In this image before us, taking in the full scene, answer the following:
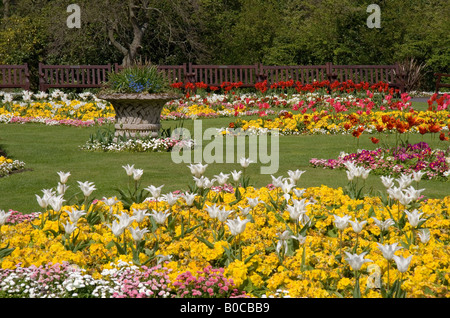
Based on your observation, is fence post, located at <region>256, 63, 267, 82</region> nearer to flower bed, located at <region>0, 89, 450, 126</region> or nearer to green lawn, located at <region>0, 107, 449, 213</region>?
flower bed, located at <region>0, 89, 450, 126</region>

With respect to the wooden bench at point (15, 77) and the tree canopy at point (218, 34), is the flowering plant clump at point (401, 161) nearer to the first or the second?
the wooden bench at point (15, 77)

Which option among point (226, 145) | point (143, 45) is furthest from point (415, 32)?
point (226, 145)

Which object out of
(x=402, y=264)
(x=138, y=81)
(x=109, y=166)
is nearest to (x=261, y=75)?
(x=138, y=81)

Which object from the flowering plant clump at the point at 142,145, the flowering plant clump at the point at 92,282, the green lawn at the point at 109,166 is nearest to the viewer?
the flowering plant clump at the point at 92,282

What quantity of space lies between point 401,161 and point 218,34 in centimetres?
1916

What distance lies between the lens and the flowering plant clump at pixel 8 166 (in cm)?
862

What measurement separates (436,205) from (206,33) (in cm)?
2207

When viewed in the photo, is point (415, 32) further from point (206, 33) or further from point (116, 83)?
point (116, 83)

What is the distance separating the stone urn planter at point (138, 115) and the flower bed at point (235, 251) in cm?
534

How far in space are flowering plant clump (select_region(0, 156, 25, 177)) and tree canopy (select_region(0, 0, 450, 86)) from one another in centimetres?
1550

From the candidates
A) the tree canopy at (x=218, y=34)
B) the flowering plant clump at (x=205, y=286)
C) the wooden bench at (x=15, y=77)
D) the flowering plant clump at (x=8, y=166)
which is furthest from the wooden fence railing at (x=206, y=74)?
the flowering plant clump at (x=205, y=286)

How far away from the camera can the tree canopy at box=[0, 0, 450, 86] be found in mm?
24453

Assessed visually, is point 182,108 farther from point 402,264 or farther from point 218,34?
point 402,264

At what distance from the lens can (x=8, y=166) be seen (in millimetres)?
8766
